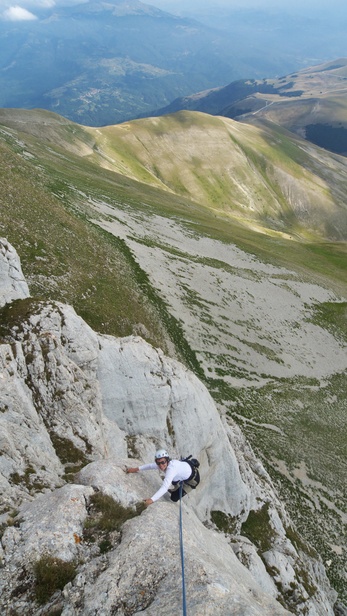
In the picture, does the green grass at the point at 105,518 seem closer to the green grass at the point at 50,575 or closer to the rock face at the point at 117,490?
the rock face at the point at 117,490

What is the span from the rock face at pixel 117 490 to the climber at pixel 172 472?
1.82 feet

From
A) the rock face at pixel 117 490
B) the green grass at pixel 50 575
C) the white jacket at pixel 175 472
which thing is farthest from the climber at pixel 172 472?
the green grass at pixel 50 575

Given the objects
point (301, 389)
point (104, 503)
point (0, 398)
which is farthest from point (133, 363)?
A: point (301, 389)

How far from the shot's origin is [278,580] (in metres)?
25.0

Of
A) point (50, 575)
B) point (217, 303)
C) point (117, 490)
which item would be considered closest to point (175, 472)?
point (117, 490)

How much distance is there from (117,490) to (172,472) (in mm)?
2385

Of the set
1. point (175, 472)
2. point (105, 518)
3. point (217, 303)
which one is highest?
point (175, 472)

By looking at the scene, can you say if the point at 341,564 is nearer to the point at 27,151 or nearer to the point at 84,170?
the point at 27,151

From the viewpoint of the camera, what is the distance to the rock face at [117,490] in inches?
446

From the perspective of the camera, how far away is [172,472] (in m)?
15.4

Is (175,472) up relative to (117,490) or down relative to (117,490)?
up

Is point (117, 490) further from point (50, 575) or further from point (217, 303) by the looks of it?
point (217, 303)

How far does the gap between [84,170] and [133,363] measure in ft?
291

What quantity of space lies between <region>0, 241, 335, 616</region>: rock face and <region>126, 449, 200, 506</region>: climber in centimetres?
55
